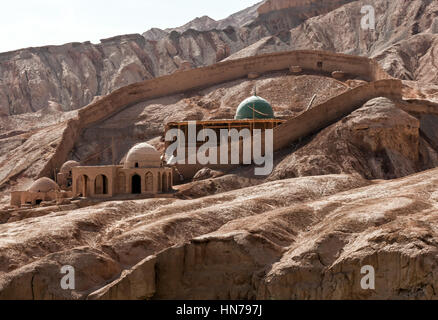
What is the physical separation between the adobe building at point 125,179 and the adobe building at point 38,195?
61.5 inches

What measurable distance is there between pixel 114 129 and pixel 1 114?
23411 mm

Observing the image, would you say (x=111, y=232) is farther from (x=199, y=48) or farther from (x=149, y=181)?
(x=199, y=48)

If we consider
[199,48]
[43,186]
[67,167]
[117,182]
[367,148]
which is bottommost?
[43,186]

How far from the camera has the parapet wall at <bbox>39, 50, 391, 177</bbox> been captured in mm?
53594

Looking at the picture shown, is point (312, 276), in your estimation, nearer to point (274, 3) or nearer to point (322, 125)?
point (322, 125)

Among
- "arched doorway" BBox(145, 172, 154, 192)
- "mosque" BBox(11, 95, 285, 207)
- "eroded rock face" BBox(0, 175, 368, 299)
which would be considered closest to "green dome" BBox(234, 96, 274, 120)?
"mosque" BBox(11, 95, 285, 207)

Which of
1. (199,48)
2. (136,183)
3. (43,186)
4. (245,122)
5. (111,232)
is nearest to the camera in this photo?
(111,232)

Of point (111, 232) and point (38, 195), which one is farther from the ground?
point (111, 232)

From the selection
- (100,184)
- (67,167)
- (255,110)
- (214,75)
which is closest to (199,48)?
(214,75)

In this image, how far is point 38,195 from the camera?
126ft

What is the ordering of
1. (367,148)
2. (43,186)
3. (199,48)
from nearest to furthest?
(367,148), (43,186), (199,48)

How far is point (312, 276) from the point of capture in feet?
76.9

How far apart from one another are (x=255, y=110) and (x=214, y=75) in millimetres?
14113

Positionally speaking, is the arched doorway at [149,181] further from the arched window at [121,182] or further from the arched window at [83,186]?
the arched window at [83,186]
